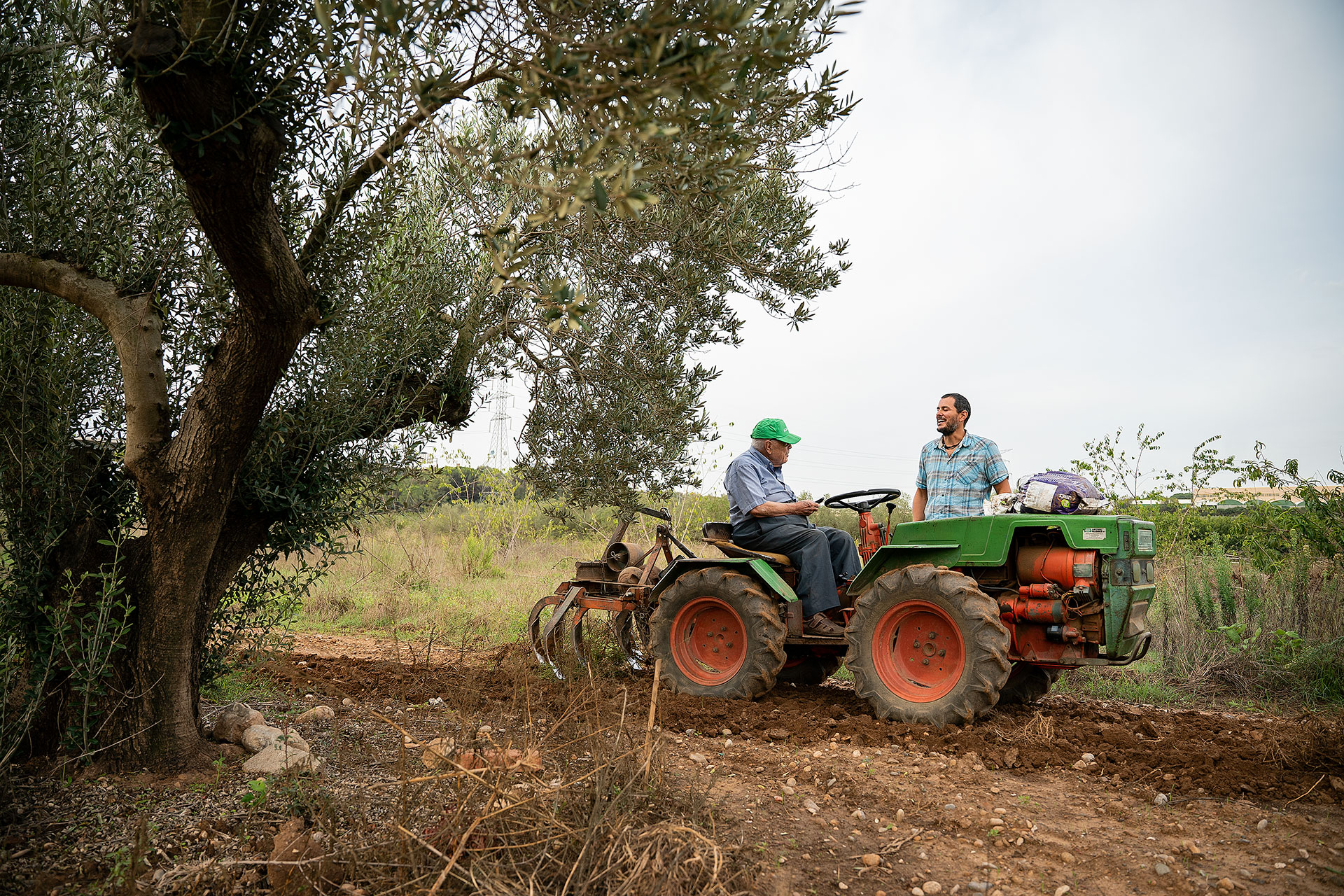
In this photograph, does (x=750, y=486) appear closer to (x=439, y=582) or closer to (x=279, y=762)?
(x=279, y=762)

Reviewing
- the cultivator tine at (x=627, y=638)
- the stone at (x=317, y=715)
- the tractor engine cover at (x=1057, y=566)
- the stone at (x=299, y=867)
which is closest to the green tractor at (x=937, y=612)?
the tractor engine cover at (x=1057, y=566)

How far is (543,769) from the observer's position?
2.89 m

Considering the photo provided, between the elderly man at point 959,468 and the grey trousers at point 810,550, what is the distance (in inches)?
26.4

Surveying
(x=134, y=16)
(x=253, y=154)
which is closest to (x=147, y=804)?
(x=253, y=154)

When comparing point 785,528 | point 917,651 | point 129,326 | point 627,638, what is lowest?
point 627,638

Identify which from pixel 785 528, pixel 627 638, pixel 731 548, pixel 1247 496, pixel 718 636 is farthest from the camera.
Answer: pixel 1247 496

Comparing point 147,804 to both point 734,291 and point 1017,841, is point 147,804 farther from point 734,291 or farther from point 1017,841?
point 734,291

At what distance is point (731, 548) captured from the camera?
20.1 feet

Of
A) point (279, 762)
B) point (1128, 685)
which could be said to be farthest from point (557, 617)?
point (1128, 685)

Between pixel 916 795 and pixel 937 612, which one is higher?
pixel 937 612

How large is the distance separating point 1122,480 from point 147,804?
824 centimetres

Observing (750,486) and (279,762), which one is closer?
(279,762)

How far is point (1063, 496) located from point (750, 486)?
2.04 meters

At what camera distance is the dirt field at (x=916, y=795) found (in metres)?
2.99
